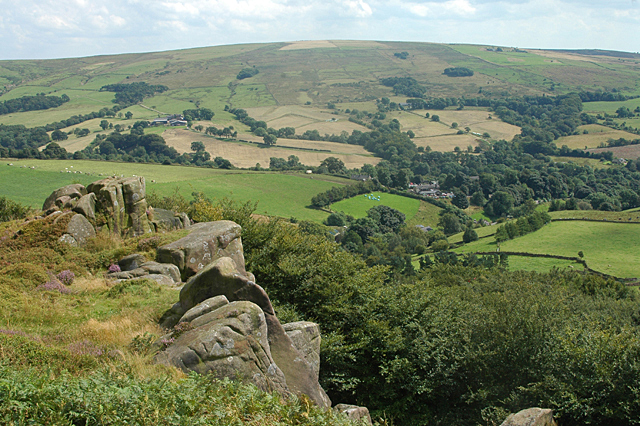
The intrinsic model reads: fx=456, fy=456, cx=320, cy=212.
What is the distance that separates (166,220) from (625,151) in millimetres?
201008

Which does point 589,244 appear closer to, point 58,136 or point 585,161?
point 585,161

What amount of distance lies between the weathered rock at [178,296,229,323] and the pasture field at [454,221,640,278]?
74.2 m

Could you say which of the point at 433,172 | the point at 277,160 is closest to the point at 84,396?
the point at 277,160

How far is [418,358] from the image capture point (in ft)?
62.8

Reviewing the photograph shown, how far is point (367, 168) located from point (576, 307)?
121 m

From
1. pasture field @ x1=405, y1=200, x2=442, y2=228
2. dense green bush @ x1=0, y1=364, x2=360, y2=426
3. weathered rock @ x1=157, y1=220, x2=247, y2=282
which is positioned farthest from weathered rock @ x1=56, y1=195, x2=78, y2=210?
pasture field @ x1=405, y1=200, x2=442, y2=228

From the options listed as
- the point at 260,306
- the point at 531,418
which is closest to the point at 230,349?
the point at 260,306

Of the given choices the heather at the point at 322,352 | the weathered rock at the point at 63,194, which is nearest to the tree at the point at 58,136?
the weathered rock at the point at 63,194

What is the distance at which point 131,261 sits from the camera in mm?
20219

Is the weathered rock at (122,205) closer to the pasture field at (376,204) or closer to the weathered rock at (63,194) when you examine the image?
the weathered rock at (63,194)

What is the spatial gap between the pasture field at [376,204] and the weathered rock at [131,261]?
91006mm

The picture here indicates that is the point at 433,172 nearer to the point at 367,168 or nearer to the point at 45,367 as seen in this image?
the point at 367,168

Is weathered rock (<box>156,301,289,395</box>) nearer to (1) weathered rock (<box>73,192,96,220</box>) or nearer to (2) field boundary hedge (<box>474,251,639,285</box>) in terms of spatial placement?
(1) weathered rock (<box>73,192,96,220</box>)

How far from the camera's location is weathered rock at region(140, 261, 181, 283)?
18.5m
